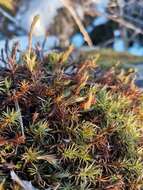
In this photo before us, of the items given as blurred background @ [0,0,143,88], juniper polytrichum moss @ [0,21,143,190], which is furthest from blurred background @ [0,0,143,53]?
juniper polytrichum moss @ [0,21,143,190]

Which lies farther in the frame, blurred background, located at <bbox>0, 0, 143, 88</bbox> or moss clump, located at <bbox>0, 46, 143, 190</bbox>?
blurred background, located at <bbox>0, 0, 143, 88</bbox>

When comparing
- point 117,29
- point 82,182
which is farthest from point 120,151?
point 117,29

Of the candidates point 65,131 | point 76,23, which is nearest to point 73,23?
point 76,23

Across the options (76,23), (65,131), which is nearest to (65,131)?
(65,131)

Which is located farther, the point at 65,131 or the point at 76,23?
the point at 76,23

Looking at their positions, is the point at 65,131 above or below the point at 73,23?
above

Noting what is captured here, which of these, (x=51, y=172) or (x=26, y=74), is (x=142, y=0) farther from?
(x=51, y=172)

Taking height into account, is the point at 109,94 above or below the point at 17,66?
below

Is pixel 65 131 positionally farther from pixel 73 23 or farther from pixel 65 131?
pixel 73 23

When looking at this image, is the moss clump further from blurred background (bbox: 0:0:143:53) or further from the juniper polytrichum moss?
blurred background (bbox: 0:0:143:53)
